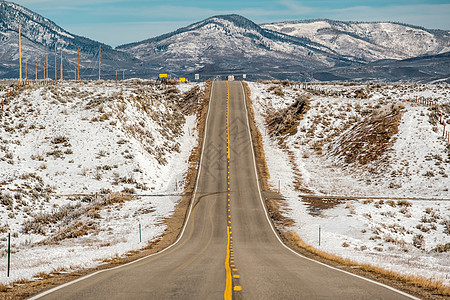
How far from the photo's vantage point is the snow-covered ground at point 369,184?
24562 millimetres

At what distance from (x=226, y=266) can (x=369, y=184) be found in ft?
102

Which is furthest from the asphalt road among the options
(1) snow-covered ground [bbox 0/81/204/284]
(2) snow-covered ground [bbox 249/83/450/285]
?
(2) snow-covered ground [bbox 249/83/450/285]

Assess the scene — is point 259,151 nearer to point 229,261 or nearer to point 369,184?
point 369,184

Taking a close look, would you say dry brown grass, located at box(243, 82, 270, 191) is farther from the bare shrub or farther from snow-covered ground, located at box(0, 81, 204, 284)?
the bare shrub

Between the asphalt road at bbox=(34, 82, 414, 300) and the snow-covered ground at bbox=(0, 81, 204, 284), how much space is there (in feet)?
10.4

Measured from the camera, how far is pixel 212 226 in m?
30.0

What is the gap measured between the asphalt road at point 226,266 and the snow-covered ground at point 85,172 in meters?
3.18

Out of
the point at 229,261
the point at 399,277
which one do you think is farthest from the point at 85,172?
the point at 399,277

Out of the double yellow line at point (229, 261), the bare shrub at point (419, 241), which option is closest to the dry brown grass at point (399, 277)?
the double yellow line at point (229, 261)

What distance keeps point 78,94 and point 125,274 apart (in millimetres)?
54643

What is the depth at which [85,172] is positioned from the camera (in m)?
42.1

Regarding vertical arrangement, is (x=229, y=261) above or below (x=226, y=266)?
below

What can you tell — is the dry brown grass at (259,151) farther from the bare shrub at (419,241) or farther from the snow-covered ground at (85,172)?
the bare shrub at (419,241)

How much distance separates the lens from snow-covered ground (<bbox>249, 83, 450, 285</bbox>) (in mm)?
24562
